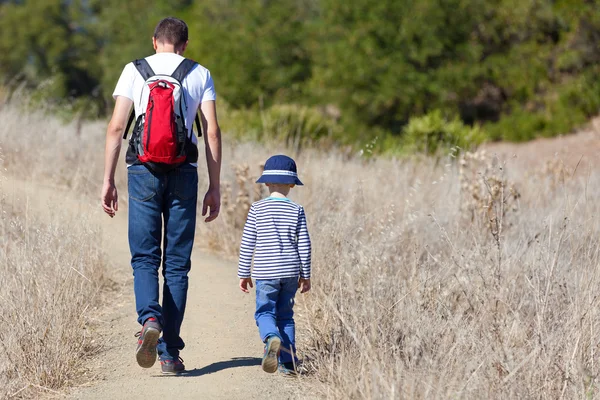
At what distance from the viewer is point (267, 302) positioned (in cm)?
437

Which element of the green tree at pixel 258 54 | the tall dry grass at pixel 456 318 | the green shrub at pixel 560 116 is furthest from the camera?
the green tree at pixel 258 54

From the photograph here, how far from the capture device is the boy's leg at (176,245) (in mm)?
4344

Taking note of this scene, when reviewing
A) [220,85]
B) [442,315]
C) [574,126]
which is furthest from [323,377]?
[220,85]

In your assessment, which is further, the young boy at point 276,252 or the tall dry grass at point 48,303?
the tall dry grass at point 48,303

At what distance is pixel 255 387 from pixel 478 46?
98.4ft

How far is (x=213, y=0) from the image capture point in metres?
45.1

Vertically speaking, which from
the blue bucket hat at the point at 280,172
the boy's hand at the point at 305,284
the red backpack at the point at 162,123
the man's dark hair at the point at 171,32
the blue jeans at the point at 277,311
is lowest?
the blue jeans at the point at 277,311

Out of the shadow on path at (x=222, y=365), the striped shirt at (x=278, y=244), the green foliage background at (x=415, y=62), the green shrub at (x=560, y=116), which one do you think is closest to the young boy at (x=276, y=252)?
the striped shirt at (x=278, y=244)

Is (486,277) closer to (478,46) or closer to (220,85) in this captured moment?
(478,46)

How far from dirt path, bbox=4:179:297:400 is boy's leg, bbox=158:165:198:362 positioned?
252mm

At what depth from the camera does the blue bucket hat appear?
14.4 feet

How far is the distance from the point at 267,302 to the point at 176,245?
585mm

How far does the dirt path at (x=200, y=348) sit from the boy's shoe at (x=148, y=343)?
0.20m

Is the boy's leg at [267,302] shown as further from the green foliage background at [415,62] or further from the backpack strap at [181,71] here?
the green foliage background at [415,62]
